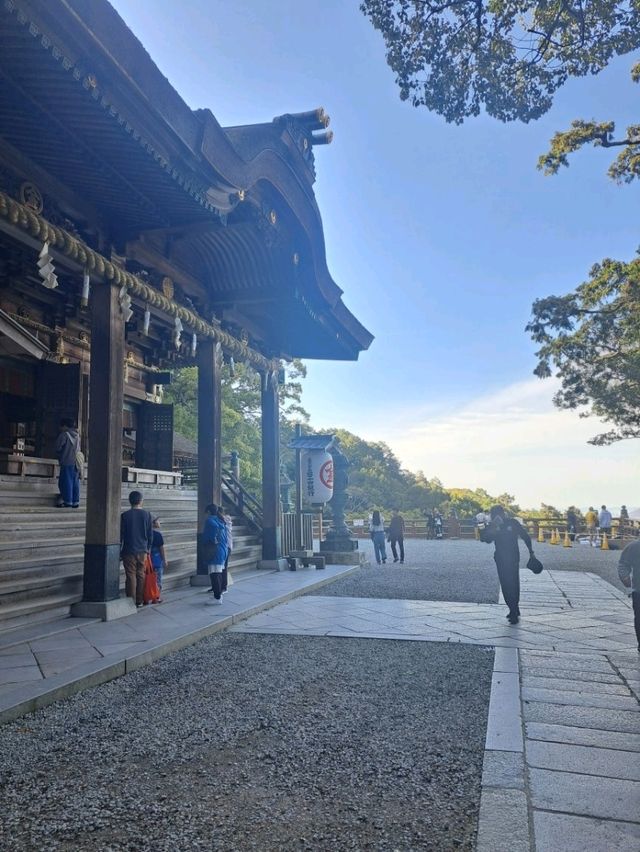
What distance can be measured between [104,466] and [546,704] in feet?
16.1

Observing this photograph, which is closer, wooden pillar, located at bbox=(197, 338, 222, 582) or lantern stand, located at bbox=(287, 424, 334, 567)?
wooden pillar, located at bbox=(197, 338, 222, 582)

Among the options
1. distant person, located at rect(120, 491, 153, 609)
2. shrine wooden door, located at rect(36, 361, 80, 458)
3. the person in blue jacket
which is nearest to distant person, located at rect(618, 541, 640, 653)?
the person in blue jacket

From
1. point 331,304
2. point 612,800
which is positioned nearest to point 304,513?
point 331,304

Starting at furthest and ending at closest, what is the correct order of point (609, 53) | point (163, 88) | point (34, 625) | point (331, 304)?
point (331, 304) → point (609, 53) → point (34, 625) → point (163, 88)

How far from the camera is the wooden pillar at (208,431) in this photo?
30.1 ft

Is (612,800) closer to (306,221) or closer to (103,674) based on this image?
(103,674)

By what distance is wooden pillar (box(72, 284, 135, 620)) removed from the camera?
6.54 meters

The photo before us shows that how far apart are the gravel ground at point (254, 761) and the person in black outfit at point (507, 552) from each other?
6.90ft

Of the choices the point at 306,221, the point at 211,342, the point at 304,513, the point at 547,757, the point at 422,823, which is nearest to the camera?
the point at 422,823

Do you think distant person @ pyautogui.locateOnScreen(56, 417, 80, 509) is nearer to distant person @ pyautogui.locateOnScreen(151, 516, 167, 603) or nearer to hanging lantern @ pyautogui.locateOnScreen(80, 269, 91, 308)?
distant person @ pyautogui.locateOnScreen(151, 516, 167, 603)

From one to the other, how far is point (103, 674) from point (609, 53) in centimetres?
837

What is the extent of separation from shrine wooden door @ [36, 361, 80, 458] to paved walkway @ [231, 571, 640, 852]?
5.36 meters

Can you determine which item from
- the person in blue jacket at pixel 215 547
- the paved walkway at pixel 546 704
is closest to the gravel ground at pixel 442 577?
the paved walkway at pixel 546 704

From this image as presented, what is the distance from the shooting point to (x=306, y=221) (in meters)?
8.76
